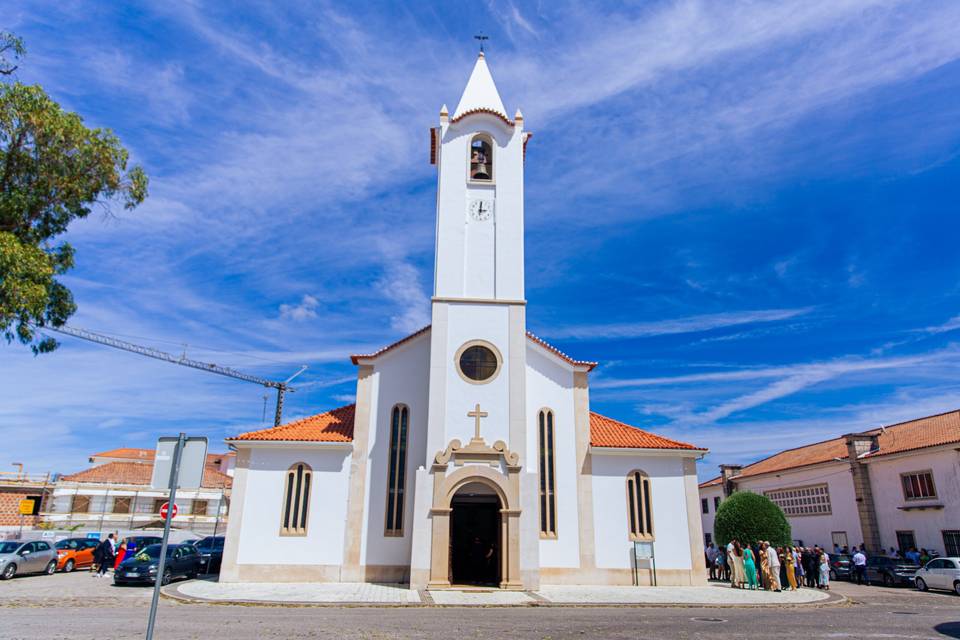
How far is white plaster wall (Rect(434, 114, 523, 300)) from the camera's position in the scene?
23922 mm

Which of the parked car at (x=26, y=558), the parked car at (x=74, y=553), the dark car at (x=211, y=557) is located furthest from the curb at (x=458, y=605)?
the parked car at (x=74, y=553)

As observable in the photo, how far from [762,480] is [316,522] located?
32.7 meters

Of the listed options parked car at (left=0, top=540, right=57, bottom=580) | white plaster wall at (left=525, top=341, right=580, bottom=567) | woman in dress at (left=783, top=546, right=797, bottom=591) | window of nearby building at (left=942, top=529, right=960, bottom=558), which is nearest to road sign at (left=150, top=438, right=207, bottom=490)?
white plaster wall at (left=525, top=341, right=580, bottom=567)

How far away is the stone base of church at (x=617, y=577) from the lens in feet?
72.1

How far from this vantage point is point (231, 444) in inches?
905

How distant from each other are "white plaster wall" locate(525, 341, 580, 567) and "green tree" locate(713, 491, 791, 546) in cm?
853

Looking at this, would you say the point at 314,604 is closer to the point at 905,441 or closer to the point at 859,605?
the point at 859,605

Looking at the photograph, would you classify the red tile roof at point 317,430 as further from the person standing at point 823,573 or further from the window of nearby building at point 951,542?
the window of nearby building at point 951,542

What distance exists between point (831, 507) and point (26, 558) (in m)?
40.1

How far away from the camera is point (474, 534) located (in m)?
22.7

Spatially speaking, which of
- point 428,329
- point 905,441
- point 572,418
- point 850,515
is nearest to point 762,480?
point 850,515

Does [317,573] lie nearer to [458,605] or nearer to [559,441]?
A: [458,605]

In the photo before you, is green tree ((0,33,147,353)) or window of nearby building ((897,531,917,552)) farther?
window of nearby building ((897,531,917,552))

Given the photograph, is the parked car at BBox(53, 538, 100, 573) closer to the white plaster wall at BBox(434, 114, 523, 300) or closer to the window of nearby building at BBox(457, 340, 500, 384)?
the window of nearby building at BBox(457, 340, 500, 384)
